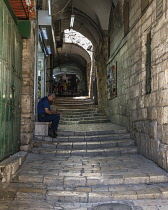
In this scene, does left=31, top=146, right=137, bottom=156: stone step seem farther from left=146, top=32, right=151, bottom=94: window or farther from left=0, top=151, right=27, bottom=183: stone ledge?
left=146, top=32, right=151, bottom=94: window

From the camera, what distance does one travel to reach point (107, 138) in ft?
21.9

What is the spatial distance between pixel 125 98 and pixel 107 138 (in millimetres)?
1587

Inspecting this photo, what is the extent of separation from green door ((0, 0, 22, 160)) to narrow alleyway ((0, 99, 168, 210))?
595 mm

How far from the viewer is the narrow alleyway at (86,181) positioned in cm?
337

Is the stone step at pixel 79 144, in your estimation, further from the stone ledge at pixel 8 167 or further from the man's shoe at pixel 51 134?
the stone ledge at pixel 8 167

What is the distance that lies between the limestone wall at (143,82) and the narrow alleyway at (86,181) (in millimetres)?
486

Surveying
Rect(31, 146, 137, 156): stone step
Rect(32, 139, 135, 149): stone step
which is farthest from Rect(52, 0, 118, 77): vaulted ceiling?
Rect(31, 146, 137, 156): stone step

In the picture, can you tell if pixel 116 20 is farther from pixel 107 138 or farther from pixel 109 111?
pixel 107 138

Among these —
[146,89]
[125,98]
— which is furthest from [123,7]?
[146,89]

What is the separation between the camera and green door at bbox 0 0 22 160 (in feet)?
13.2

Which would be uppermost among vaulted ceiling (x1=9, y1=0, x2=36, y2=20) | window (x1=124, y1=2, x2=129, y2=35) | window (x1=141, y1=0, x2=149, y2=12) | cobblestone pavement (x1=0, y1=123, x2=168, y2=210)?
window (x1=124, y1=2, x2=129, y2=35)

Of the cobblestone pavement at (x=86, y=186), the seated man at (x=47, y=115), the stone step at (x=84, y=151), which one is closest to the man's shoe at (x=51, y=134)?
the seated man at (x=47, y=115)

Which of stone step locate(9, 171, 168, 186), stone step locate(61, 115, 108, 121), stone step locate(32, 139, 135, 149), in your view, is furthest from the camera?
stone step locate(61, 115, 108, 121)

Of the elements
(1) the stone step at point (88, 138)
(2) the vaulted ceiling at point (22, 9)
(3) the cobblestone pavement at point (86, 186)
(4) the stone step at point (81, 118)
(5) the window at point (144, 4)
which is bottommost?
(3) the cobblestone pavement at point (86, 186)
